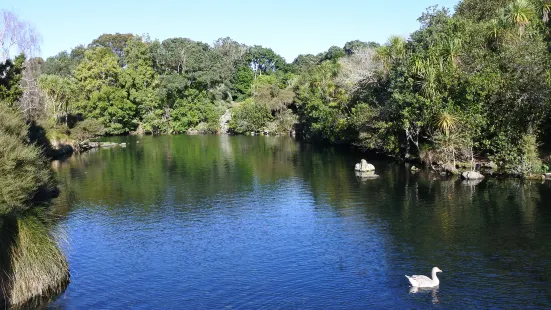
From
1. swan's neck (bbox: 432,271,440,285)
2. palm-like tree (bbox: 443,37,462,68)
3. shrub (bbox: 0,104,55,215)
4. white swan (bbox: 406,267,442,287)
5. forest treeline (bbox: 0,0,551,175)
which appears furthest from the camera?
palm-like tree (bbox: 443,37,462,68)

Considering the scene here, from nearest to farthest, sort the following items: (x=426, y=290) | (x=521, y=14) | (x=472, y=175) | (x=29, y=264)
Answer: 1. (x=29, y=264)
2. (x=426, y=290)
3. (x=472, y=175)
4. (x=521, y=14)

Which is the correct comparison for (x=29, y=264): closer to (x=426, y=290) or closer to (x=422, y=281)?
(x=422, y=281)

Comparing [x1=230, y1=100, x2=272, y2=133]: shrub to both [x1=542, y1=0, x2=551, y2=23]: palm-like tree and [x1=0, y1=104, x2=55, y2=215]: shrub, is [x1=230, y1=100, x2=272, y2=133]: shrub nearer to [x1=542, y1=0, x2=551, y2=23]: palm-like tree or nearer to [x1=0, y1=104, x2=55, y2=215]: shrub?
[x1=542, y1=0, x2=551, y2=23]: palm-like tree

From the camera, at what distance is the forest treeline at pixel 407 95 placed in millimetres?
47625

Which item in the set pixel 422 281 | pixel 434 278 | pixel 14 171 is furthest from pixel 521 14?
pixel 14 171

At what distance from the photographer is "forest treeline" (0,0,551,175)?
4762cm

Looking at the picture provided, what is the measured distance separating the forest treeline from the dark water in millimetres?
5584

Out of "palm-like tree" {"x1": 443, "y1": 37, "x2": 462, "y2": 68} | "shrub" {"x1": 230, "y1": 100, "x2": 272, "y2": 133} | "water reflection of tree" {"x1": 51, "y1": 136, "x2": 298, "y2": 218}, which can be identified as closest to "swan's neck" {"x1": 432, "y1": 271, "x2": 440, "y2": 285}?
"water reflection of tree" {"x1": 51, "y1": 136, "x2": 298, "y2": 218}

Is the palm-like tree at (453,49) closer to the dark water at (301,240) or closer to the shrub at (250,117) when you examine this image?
the dark water at (301,240)

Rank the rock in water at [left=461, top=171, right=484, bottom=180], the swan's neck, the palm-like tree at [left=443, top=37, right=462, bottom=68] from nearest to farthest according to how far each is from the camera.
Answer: the swan's neck → the rock in water at [left=461, top=171, right=484, bottom=180] → the palm-like tree at [left=443, top=37, right=462, bottom=68]

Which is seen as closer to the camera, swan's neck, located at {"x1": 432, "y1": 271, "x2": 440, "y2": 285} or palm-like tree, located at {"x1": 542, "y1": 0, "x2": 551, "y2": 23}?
swan's neck, located at {"x1": 432, "y1": 271, "x2": 440, "y2": 285}

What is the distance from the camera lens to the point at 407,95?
53.4 meters

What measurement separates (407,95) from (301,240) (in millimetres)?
27551

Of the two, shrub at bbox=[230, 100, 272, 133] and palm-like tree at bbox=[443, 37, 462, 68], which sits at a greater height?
palm-like tree at bbox=[443, 37, 462, 68]
